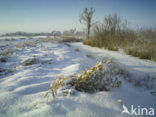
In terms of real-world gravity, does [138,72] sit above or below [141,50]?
below

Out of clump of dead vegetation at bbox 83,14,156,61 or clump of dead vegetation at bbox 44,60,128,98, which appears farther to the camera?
clump of dead vegetation at bbox 83,14,156,61

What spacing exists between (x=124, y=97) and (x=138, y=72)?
1.23 m

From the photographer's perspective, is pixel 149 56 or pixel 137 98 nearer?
pixel 137 98

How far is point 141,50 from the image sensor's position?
298 centimetres

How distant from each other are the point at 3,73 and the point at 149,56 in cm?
395

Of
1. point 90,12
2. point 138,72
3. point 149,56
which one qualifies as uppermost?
point 90,12

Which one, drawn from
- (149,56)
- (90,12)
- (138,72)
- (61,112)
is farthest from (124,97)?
(90,12)

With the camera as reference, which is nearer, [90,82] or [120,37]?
[90,82]

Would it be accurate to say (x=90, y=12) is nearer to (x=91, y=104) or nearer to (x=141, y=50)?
(x=141, y=50)

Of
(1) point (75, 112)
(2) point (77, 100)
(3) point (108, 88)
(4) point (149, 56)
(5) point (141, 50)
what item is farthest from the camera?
(5) point (141, 50)

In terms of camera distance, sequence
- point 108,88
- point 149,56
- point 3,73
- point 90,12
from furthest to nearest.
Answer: point 90,12 → point 149,56 → point 3,73 → point 108,88

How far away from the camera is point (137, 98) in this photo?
2.92 feet

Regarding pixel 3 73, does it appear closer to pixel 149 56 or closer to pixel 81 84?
pixel 81 84

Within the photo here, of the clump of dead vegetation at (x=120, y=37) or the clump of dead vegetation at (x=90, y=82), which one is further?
the clump of dead vegetation at (x=120, y=37)
